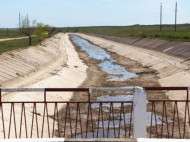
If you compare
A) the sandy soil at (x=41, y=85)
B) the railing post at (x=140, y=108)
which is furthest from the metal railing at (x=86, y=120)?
the railing post at (x=140, y=108)

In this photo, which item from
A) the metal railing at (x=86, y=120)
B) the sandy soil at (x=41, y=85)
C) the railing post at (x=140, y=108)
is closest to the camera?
the railing post at (x=140, y=108)

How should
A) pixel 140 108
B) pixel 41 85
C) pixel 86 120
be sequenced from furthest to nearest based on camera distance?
1. pixel 41 85
2. pixel 86 120
3. pixel 140 108

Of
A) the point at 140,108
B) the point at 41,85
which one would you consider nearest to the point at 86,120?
the point at 140,108

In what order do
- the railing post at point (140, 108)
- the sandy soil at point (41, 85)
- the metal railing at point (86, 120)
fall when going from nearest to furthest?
1. the railing post at point (140, 108)
2. the metal railing at point (86, 120)
3. the sandy soil at point (41, 85)

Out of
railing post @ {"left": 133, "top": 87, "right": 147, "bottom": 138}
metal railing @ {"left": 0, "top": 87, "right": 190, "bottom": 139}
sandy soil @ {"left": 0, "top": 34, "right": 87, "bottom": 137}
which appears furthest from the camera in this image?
sandy soil @ {"left": 0, "top": 34, "right": 87, "bottom": 137}

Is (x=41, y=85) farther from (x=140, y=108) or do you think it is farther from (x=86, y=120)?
(x=140, y=108)

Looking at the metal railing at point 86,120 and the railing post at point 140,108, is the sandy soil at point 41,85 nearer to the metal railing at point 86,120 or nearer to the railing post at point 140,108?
the metal railing at point 86,120

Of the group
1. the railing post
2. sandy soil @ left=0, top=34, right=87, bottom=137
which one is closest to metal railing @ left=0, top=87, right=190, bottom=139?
sandy soil @ left=0, top=34, right=87, bottom=137

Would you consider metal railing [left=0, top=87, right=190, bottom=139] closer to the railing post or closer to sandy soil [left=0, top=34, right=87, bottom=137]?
sandy soil [left=0, top=34, right=87, bottom=137]

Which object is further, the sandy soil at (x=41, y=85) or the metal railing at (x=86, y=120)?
the sandy soil at (x=41, y=85)

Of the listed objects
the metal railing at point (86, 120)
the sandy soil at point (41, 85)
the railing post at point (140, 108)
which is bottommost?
the metal railing at point (86, 120)

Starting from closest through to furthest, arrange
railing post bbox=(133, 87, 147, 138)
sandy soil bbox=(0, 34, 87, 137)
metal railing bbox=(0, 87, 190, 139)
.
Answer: railing post bbox=(133, 87, 147, 138)
metal railing bbox=(0, 87, 190, 139)
sandy soil bbox=(0, 34, 87, 137)

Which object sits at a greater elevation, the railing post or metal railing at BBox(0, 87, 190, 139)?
the railing post

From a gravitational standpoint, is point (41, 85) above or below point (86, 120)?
above
